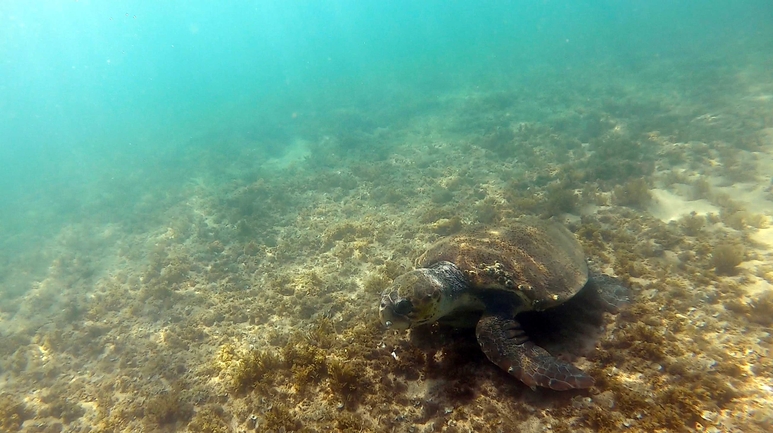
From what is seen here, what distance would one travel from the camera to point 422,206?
1088cm

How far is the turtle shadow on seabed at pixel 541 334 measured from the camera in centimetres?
414

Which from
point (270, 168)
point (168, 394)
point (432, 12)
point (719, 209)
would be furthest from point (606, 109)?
point (432, 12)

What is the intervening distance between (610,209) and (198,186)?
1835cm

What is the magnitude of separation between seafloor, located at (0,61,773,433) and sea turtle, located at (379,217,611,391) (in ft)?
1.19

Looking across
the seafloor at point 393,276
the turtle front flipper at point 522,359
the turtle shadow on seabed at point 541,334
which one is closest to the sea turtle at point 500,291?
the turtle front flipper at point 522,359

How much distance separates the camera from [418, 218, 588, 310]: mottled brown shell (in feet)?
14.4

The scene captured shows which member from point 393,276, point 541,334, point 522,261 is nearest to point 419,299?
point 522,261

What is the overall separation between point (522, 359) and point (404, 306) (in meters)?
1.47

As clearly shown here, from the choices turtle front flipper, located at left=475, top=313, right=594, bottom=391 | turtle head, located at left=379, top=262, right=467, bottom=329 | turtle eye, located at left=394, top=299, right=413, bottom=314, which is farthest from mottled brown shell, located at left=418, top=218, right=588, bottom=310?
turtle eye, located at left=394, top=299, right=413, bottom=314

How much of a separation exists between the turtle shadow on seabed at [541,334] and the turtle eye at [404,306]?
2.79 feet

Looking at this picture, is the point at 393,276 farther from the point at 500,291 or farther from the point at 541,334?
the point at 541,334

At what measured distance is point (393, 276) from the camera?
696 centimetres

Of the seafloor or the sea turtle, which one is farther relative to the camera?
the seafloor

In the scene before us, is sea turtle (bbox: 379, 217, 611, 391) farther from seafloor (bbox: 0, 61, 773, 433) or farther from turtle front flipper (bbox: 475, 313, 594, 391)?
seafloor (bbox: 0, 61, 773, 433)
